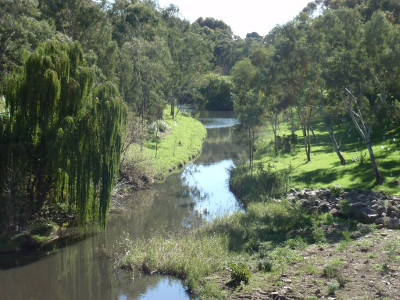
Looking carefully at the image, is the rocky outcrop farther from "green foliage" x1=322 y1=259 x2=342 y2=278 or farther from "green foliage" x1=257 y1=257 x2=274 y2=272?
"green foliage" x1=257 y1=257 x2=274 y2=272

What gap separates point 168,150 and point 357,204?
90.1ft

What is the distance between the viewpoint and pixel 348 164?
110ft

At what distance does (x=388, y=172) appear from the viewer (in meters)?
30.0

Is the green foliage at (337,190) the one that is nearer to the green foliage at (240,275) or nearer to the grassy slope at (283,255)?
the grassy slope at (283,255)

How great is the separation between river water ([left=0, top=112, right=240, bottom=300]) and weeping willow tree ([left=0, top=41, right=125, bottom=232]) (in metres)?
2.08

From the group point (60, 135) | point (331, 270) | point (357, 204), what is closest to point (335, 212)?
point (357, 204)

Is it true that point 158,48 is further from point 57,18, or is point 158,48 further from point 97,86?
point 97,86

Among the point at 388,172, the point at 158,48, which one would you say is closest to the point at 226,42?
the point at 158,48

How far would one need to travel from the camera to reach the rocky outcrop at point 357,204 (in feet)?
73.0

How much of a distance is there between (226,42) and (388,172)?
102m

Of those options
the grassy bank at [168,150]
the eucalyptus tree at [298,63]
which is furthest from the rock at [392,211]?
the grassy bank at [168,150]

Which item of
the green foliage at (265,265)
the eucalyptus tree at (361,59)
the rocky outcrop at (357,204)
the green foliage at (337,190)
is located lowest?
the green foliage at (265,265)

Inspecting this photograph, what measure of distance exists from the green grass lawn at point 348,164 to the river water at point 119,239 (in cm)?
539

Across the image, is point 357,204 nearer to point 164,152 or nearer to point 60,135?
point 60,135
